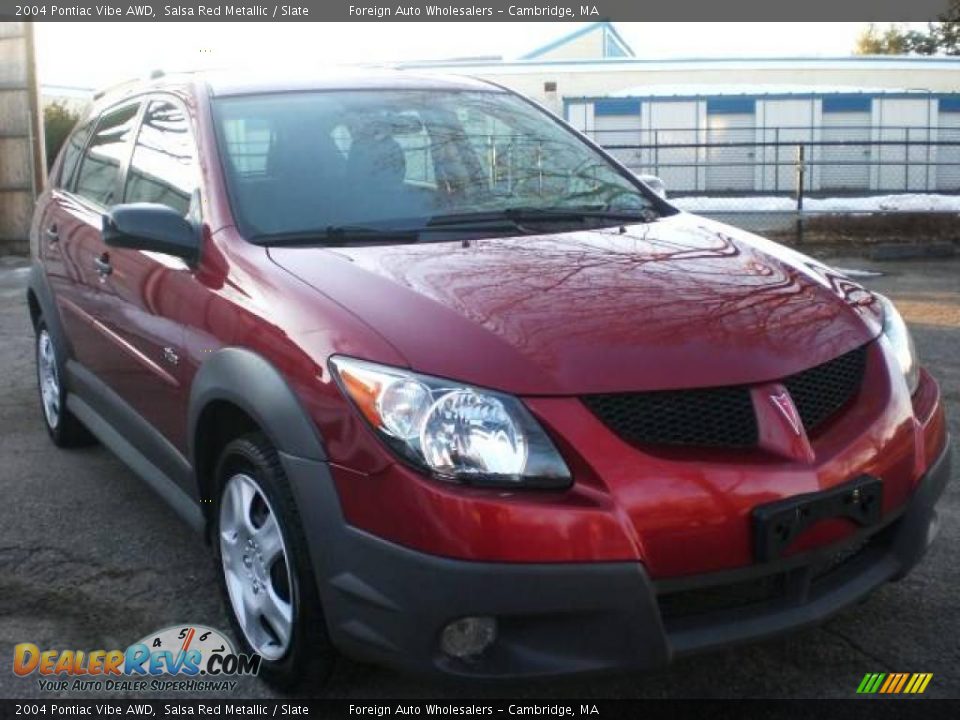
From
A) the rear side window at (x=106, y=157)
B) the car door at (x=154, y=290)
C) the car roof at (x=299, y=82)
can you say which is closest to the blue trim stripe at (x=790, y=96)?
the rear side window at (x=106, y=157)

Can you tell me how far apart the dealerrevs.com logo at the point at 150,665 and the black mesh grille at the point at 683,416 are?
1.29 m

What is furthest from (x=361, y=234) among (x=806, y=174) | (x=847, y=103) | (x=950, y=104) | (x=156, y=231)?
(x=950, y=104)

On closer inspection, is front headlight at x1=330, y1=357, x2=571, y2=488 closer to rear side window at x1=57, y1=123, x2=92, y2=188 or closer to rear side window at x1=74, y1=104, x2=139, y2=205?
rear side window at x1=74, y1=104, x2=139, y2=205

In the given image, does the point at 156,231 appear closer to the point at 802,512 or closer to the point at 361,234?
the point at 361,234

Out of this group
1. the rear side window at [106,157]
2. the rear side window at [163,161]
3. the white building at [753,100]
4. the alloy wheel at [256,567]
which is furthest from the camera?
the white building at [753,100]

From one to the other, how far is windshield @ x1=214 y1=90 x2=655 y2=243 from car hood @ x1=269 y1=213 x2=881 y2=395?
0.28 meters

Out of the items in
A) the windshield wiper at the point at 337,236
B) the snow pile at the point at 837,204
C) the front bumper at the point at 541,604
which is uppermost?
the windshield wiper at the point at 337,236

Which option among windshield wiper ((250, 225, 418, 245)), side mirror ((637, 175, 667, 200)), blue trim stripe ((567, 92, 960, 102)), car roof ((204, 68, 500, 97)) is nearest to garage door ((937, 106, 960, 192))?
blue trim stripe ((567, 92, 960, 102))

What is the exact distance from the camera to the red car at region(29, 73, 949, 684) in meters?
2.59

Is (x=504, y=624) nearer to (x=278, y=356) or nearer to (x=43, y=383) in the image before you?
(x=278, y=356)

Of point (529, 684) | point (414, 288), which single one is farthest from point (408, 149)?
point (529, 684)

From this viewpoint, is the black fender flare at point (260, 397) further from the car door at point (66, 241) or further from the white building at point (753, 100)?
the white building at point (753, 100)

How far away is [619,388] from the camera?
2672 mm

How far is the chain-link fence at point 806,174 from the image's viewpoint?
1427 cm
